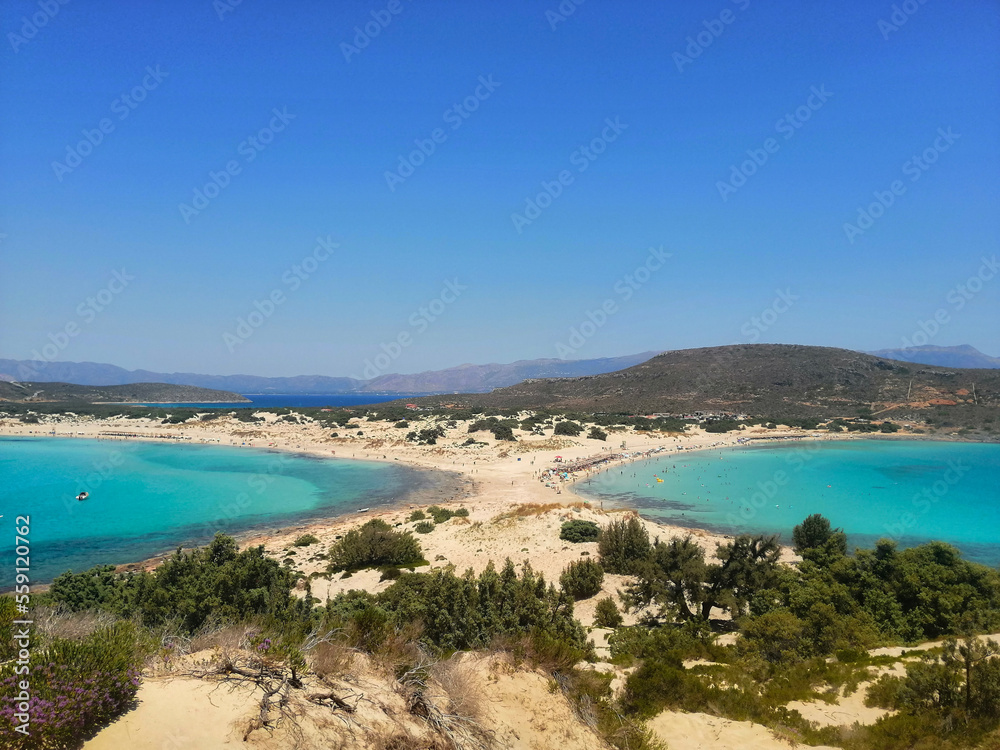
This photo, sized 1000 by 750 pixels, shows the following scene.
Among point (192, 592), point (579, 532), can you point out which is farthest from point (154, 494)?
point (579, 532)

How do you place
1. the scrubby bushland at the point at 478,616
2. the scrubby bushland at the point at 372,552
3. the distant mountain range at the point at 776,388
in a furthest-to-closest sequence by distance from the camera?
the distant mountain range at the point at 776,388 < the scrubby bushland at the point at 372,552 < the scrubby bushland at the point at 478,616

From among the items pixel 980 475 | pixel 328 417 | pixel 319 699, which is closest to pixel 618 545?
pixel 319 699

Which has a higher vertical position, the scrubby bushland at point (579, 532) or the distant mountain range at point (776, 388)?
the distant mountain range at point (776, 388)

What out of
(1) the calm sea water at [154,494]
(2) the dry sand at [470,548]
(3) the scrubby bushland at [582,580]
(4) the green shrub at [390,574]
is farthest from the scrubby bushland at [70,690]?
(1) the calm sea water at [154,494]

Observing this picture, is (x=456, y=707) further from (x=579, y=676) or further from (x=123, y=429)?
(x=123, y=429)

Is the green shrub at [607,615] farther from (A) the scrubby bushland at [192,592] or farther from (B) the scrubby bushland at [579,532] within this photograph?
(A) the scrubby bushland at [192,592]

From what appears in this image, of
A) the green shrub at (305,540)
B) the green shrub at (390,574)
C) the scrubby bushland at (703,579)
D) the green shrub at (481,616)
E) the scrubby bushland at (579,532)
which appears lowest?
the green shrub at (305,540)
